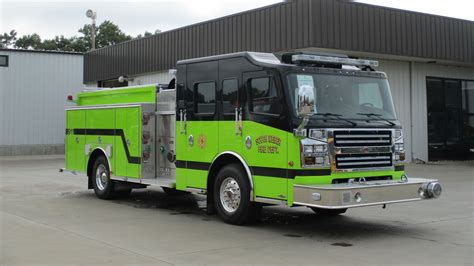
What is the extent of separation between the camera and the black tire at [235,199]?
862 cm

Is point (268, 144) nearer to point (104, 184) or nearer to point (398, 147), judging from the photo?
point (398, 147)

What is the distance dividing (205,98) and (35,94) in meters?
23.3

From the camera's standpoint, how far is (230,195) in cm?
891

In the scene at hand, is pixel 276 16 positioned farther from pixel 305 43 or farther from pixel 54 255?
pixel 54 255

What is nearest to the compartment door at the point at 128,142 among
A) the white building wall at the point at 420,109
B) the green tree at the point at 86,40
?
the white building wall at the point at 420,109

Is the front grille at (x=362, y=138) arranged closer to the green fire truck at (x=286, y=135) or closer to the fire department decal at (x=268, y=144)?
the green fire truck at (x=286, y=135)

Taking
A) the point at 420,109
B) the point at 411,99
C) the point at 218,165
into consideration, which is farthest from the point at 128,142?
the point at 420,109

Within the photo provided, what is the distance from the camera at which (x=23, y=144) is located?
2984cm

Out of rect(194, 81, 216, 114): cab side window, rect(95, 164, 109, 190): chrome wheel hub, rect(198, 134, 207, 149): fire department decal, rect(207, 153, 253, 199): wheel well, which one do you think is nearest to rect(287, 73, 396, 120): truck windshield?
rect(207, 153, 253, 199): wheel well

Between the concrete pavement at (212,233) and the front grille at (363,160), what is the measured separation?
106cm

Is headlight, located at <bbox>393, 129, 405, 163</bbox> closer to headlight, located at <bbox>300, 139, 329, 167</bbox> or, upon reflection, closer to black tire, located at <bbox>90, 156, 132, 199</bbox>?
headlight, located at <bbox>300, 139, 329, 167</bbox>

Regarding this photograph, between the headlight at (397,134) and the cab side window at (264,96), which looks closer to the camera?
the cab side window at (264,96)

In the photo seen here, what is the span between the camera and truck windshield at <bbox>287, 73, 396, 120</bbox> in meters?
8.33

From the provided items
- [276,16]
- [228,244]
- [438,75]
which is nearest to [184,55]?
[276,16]
